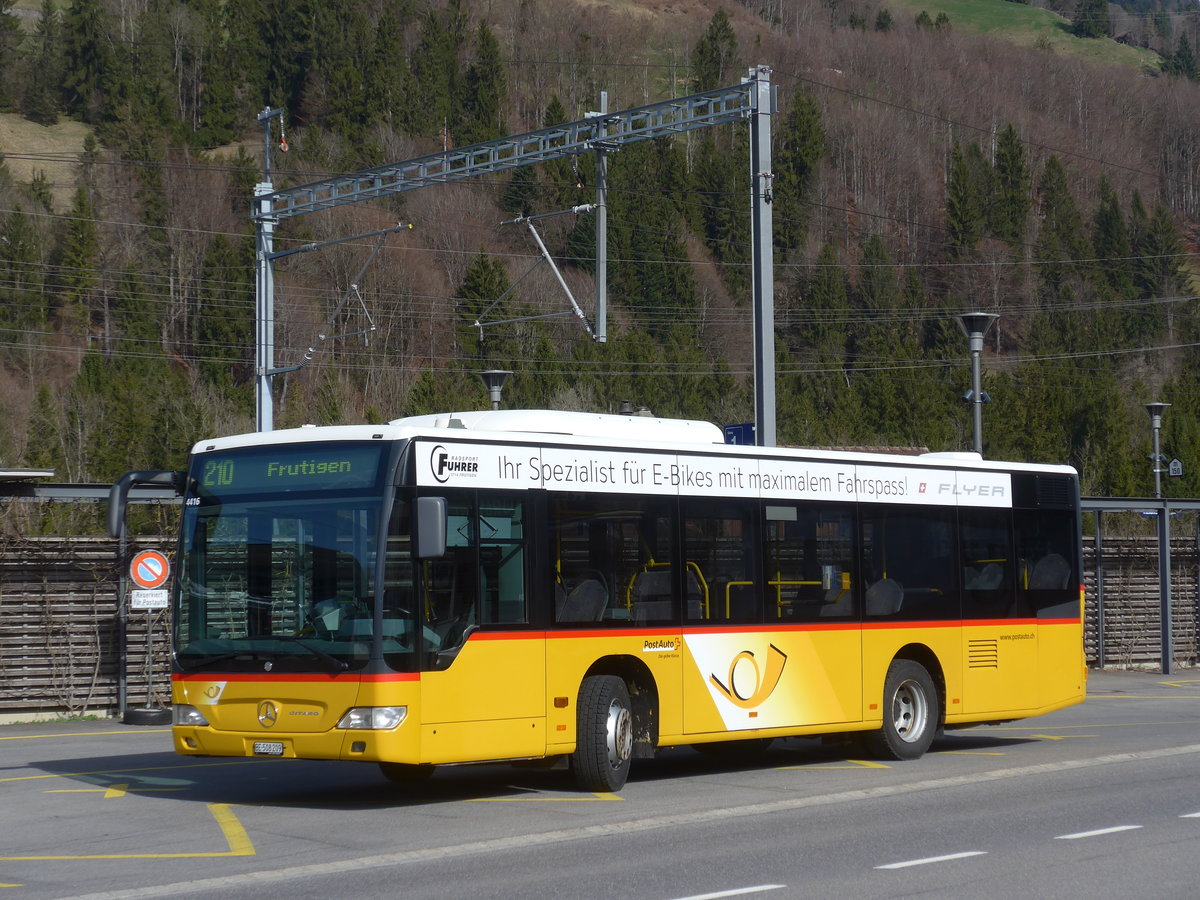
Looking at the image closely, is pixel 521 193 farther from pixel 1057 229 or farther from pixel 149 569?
pixel 149 569

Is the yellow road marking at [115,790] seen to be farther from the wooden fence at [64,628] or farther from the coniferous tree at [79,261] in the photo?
the coniferous tree at [79,261]

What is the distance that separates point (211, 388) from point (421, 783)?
149 feet

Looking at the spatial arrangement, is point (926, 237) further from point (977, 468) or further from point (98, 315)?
point (977, 468)

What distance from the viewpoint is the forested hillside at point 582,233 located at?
6612 cm

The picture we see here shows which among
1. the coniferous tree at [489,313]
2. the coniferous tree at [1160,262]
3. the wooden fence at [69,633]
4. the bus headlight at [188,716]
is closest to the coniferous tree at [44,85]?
the coniferous tree at [489,313]

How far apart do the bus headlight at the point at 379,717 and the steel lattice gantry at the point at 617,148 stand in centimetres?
915

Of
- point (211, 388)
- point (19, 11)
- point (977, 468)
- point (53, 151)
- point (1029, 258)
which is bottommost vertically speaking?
point (977, 468)

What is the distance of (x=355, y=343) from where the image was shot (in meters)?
76.9

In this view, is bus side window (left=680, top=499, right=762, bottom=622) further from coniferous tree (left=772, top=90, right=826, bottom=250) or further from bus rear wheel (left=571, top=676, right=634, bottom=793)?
coniferous tree (left=772, top=90, right=826, bottom=250)

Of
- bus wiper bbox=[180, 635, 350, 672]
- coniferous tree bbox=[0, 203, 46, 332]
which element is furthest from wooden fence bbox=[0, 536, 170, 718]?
coniferous tree bbox=[0, 203, 46, 332]

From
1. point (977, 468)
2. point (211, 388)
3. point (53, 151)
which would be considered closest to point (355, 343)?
point (211, 388)

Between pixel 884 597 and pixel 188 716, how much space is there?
667 centimetres

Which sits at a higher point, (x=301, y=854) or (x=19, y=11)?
(x=19, y=11)

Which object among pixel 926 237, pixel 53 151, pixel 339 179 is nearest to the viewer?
pixel 339 179
